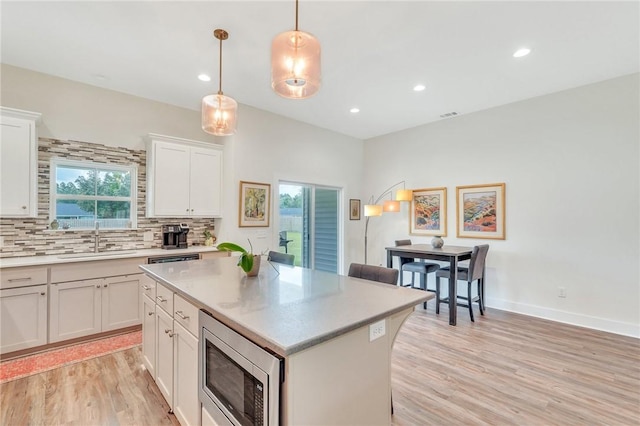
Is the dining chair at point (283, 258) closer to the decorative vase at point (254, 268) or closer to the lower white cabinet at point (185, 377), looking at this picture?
the decorative vase at point (254, 268)

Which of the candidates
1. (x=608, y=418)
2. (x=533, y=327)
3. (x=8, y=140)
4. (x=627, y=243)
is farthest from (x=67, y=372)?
(x=627, y=243)

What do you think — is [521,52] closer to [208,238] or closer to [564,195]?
[564,195]

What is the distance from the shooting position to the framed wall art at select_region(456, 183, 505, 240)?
443cm

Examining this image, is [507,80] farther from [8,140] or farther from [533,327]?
[8,140]

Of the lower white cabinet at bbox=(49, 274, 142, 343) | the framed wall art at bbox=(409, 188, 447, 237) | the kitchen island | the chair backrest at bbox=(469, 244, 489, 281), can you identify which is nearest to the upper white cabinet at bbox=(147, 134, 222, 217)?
the lower white cabinet at bbox=(49, 274, 142, 343)

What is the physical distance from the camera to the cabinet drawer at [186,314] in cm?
165

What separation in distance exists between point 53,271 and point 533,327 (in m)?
5.45

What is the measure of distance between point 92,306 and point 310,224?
11.3 feet

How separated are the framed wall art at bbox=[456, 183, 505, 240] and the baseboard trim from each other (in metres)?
0.98

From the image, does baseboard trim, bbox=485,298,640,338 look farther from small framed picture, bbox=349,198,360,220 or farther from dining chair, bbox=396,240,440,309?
small framed picture, bbox=349,198,360,220

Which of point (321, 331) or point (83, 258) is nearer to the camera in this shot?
point (321, 331)

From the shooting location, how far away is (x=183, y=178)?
13.3 ft

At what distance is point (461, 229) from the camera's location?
481 cm

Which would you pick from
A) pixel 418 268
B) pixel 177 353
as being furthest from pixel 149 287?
pixel 418 268
